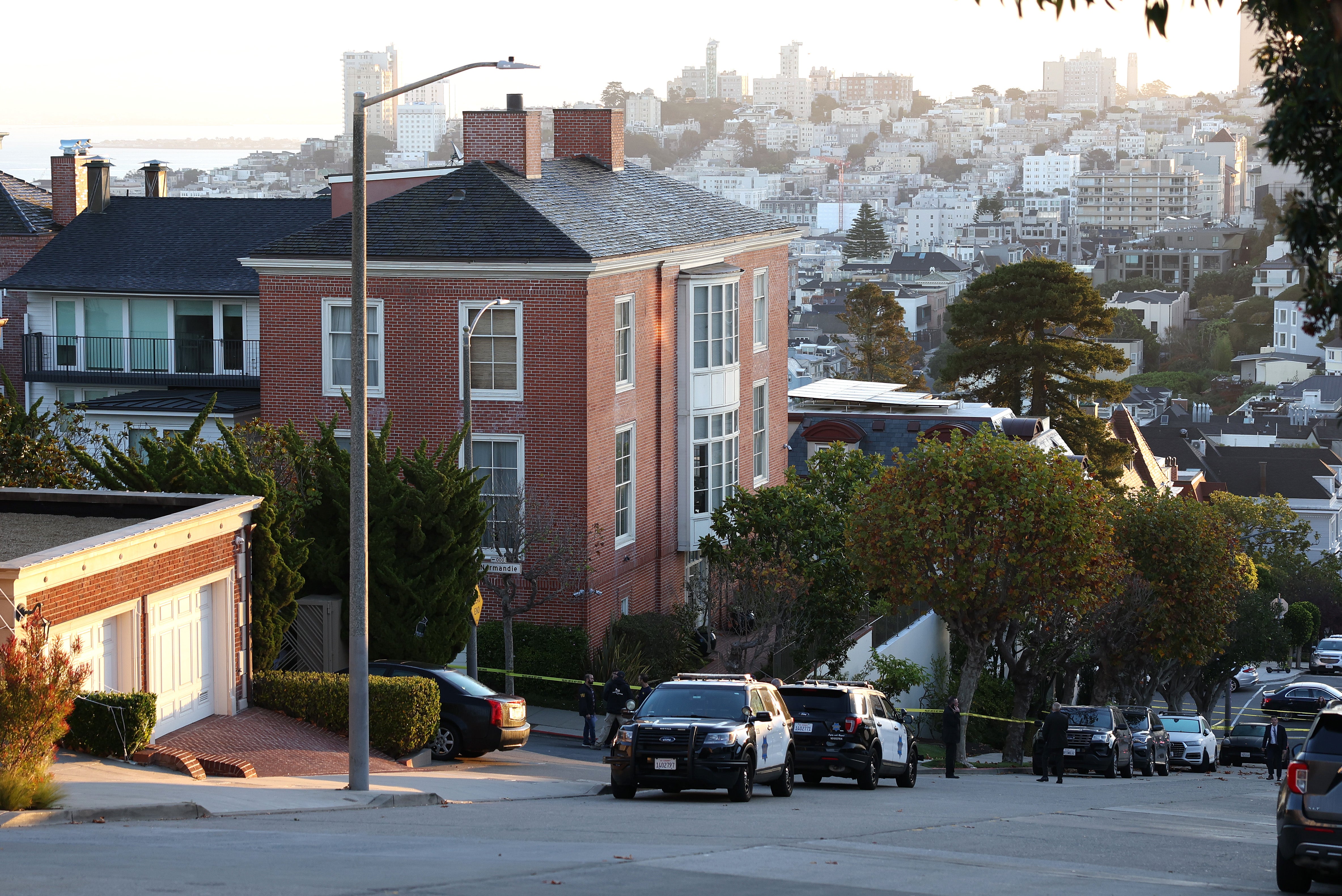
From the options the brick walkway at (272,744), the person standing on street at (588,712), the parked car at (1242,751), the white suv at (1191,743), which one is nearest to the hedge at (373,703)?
the brick walkway at (272,744)

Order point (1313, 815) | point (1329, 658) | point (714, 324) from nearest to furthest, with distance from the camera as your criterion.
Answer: point (1313, 815), point (714, 324), point (1329, 658)

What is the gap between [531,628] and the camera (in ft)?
122

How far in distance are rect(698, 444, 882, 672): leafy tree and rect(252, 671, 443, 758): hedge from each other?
1285cm

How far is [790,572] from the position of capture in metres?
38.0

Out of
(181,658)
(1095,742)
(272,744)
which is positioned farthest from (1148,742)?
(181,658)

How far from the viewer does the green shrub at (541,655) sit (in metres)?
36.8

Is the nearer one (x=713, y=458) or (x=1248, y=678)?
(x=713, y=458)

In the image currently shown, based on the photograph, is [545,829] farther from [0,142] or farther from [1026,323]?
[1026,323]

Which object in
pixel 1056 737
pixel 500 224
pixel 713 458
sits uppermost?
pixel 500 224

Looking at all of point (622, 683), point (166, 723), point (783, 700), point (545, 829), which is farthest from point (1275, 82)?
point (622, 683)

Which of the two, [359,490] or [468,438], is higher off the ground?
[468,438]

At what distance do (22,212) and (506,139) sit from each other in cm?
2335

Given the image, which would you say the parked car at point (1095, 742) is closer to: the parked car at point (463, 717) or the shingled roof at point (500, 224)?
the parked car at point (463, 717)

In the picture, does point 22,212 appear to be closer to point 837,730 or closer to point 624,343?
point 624,343
